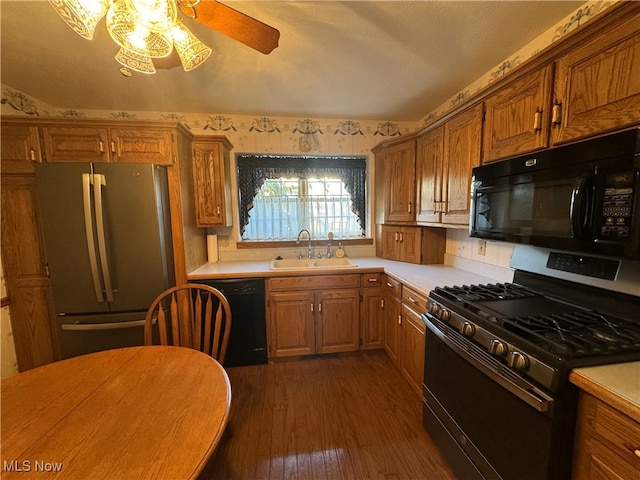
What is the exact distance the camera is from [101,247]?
1914mm

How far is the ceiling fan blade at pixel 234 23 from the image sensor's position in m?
1.00

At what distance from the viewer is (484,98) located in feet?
5.16

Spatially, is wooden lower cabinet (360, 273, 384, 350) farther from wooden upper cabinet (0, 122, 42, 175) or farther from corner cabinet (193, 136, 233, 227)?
wooden upper cabinet (0, 122, 42, 175)

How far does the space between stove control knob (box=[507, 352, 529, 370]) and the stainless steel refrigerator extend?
219 cm

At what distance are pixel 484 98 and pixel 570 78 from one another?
1.63 ft

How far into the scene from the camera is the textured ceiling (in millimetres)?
1366

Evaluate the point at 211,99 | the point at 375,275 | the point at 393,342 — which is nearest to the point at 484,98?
the point at 375,275

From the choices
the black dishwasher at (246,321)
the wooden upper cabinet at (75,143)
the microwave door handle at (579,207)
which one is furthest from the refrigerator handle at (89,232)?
the microwave door handle at (579,207)

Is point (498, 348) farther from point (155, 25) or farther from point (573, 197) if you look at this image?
point (155, 25)

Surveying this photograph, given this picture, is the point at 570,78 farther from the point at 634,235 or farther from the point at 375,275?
the point at 375,275

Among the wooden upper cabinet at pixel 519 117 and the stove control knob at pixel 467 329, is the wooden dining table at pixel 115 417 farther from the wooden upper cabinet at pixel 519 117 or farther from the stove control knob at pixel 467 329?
the wooden upper cabinet at pixel 519 117

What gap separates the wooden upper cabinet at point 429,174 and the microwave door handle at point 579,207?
103cm

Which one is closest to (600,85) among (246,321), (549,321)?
(549,321)

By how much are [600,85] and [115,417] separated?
2056mm
